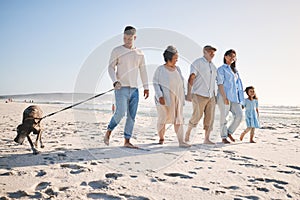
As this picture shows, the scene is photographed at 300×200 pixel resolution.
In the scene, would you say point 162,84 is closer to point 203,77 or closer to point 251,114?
point 203,77

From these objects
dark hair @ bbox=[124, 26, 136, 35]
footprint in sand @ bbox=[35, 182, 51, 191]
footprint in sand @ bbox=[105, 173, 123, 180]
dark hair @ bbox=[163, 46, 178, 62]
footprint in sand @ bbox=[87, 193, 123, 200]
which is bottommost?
footprint in sand @ bbox=[87, 193, 123, 200]

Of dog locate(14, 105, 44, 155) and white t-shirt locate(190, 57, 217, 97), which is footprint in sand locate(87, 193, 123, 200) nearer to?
dog locate(14, 105, 44, 155)

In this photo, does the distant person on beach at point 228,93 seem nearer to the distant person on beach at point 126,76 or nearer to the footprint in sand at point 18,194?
the distant person on beach at point 126,76

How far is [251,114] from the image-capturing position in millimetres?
5949

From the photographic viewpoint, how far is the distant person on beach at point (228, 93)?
5602 millimetres

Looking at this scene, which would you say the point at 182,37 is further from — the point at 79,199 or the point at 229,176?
the point at 79,199

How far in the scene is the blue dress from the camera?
5840 millimetres

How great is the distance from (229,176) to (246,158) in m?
1.11

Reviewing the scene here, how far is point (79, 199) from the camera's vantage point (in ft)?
7.38

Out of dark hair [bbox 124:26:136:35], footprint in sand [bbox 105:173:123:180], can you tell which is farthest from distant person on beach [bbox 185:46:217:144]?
footprint in sand [bbox 105:173:123:180]

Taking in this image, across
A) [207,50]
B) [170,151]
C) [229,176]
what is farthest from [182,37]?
[229,176]

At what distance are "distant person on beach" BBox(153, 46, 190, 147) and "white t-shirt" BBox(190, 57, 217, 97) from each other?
48cm

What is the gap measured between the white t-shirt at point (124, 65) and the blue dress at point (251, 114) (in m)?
2.80

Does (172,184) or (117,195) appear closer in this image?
(117,195)
